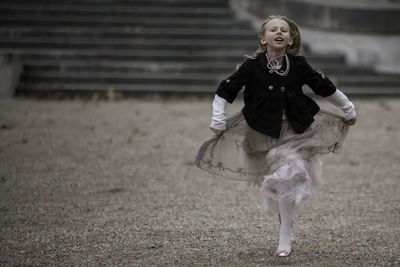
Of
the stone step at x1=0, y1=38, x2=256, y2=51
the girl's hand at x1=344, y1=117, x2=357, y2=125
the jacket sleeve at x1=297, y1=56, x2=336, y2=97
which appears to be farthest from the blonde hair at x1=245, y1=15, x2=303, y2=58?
the stone step at x1=0, y1=38, x2=256, y2=51

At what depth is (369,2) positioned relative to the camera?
13344 millimetres

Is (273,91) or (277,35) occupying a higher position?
(277,35)

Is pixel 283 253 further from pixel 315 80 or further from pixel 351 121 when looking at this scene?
pixel 315 80

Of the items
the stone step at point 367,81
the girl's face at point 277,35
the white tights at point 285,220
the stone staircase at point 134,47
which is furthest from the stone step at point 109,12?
the white tights at point 285,220

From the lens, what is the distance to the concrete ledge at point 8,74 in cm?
1040

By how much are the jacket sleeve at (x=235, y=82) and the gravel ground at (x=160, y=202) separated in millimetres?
1077

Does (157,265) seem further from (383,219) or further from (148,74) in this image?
(148,74)

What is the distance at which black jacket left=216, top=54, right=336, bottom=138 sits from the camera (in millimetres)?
4016

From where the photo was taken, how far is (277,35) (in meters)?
4.02

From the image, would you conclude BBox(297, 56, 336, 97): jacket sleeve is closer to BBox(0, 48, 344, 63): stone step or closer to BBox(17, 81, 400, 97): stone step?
BBox(17, 81, 400, 97): stone step

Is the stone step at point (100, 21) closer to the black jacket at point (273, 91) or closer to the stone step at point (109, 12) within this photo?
the stone step at point (109, 12)

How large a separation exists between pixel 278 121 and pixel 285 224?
695 mm

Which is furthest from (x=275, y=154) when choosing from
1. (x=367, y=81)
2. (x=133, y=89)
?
(x=367, y=81)

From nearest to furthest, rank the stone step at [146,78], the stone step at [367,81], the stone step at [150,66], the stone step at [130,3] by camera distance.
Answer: the stone step at [146,78] → the stone step at [367,81] → the stone step at [150,66] → the stone step at [130,3]
